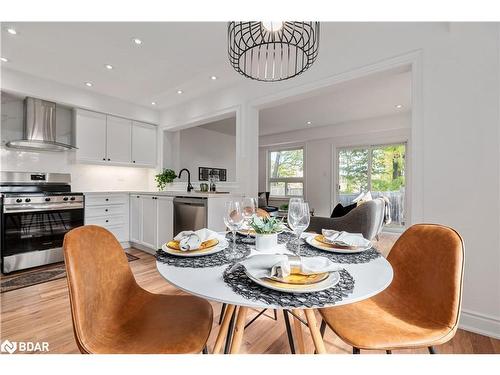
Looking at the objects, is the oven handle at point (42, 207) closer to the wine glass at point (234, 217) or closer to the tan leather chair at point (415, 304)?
the wine glass at point (234, 217)

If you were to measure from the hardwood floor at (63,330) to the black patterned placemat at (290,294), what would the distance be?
992 mm

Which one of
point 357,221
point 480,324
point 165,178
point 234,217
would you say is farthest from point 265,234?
point 165,178

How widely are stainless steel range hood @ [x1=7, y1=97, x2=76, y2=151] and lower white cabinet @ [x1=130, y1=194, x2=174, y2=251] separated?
1.20 m

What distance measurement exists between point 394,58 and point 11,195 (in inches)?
160

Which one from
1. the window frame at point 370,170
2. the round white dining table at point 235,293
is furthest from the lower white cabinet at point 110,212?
the window frame at point 370,170

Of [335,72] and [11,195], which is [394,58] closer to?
[335,72]

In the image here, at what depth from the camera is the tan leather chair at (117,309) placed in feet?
2.67

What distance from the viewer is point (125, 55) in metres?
2.66

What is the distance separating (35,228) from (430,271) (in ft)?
12.3

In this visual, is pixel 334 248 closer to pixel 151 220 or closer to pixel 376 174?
pixel 151 220

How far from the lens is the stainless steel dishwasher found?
2.82 m

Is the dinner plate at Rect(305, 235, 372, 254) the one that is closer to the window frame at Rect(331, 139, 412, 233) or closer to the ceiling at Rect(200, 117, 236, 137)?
the window frame at Rect(331, 139, 412, 233)

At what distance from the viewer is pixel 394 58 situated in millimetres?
2059
